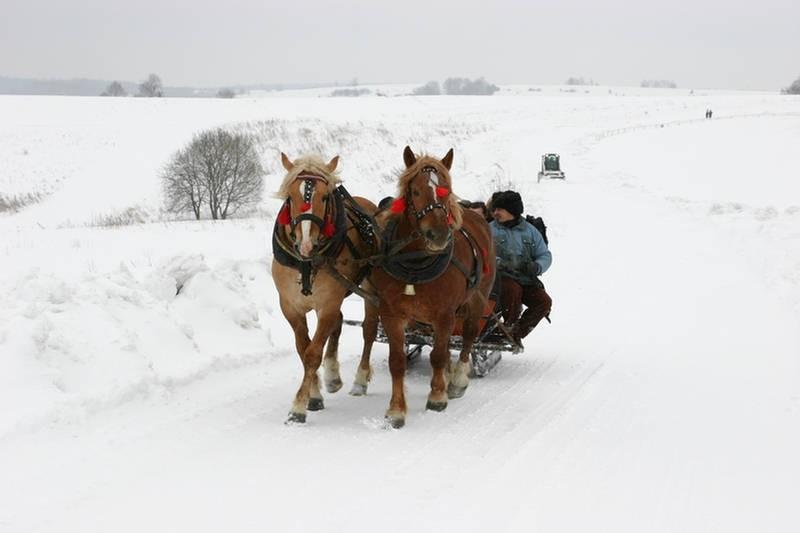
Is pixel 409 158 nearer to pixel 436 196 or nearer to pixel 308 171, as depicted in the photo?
pixel 436 196

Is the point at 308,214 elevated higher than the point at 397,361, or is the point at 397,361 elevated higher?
the point at 308,214

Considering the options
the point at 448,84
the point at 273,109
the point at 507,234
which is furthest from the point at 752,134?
the point at 448,84

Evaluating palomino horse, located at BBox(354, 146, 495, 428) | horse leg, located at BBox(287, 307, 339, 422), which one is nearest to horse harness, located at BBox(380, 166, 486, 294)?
palomino horse, located at BBox(354, 146, 495, 428)

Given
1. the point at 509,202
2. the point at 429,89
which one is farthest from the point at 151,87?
the point at 509,202

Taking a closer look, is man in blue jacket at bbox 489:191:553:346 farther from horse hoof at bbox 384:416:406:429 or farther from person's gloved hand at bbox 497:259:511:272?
horse hoof at bbox 384:416:406:429

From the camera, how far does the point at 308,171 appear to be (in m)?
5.43

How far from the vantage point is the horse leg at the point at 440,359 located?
6074 mm

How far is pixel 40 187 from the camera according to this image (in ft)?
106

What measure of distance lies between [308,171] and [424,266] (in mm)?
1153

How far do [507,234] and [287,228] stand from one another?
3.11 metres

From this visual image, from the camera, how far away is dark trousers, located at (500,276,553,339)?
7641 mm

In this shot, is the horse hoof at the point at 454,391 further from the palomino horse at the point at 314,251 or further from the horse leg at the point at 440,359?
the palomino horse at the point at 314,251

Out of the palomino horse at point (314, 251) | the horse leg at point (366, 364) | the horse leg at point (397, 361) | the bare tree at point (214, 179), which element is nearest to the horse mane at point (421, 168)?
the palomino horse at point (314, 251)

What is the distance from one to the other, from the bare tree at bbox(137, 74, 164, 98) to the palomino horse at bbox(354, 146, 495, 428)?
9051 cm
